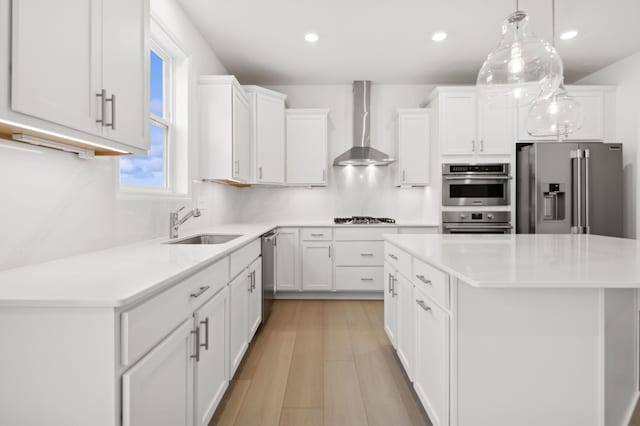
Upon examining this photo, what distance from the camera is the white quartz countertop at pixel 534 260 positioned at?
110cm

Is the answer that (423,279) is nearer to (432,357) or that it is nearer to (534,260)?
(432,357)

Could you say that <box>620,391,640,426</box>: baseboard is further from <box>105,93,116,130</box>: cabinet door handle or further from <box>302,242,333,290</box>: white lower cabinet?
<box>302,242,333,290</box>: white lower cabinet

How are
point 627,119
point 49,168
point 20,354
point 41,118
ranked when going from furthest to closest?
1. point 627,119
2. point 49,168
3. point 41,118
4. point 20,354

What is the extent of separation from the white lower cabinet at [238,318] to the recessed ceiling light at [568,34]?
12.1 feet

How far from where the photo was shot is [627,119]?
3.77 meters

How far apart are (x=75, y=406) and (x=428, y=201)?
4.19 metres

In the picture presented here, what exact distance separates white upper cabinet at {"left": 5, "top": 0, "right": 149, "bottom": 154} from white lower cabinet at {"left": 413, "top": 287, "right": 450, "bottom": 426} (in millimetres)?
1588

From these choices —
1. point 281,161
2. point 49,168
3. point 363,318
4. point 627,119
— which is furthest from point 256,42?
point 627,119

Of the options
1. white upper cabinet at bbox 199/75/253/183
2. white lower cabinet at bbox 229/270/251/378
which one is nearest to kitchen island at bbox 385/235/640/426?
white lower cabinet at bbox 229/270/251/378

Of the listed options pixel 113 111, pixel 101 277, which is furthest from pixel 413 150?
pixel 101 277

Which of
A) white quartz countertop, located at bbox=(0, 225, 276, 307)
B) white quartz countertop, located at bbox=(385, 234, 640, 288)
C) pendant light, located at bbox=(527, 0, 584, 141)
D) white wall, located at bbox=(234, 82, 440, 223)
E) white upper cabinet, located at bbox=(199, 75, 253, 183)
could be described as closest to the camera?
white quartz countertop, located at bbox=(0, 225, 276, 307)

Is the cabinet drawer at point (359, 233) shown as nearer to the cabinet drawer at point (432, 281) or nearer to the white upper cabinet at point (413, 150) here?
the white upper cabinet at point (413, 150)

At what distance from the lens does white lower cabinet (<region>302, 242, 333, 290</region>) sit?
3.99 meters

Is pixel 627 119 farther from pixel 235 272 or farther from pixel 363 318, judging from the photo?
pixel 235 272
